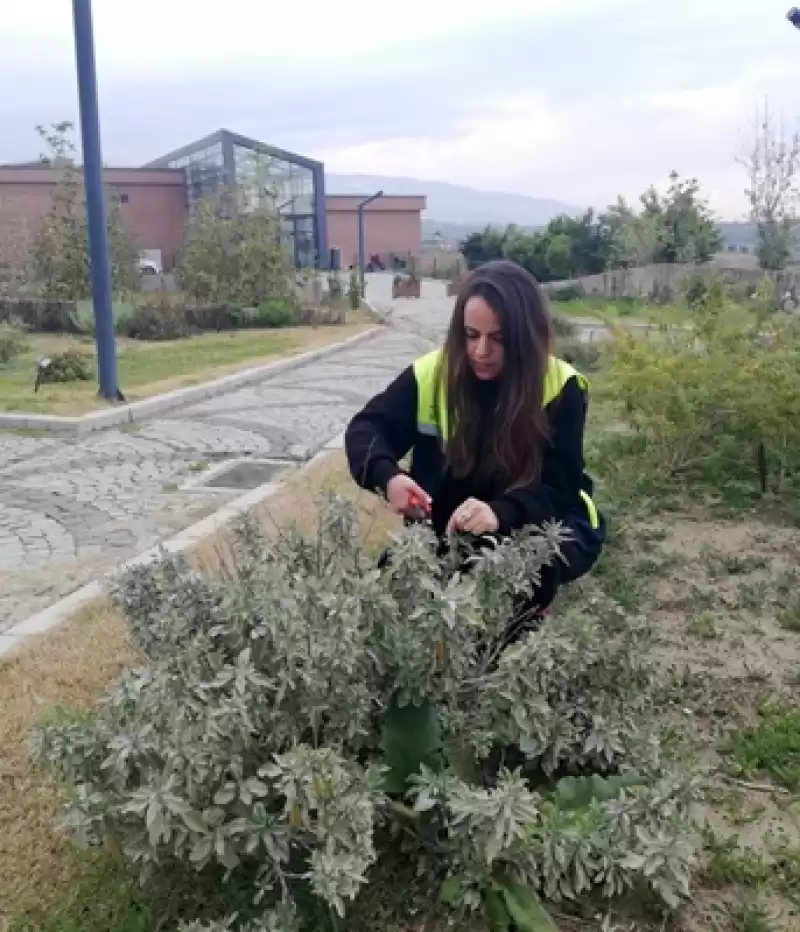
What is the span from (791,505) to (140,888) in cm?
435

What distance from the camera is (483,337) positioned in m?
2.69

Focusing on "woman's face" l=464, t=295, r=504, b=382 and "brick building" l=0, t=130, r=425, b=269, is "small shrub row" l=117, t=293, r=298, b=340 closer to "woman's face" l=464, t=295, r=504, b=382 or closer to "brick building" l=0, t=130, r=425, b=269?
"brick building" l=0, t=130, r=425, b=269

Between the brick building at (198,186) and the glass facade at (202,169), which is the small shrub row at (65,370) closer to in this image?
the brick building at (198,186)

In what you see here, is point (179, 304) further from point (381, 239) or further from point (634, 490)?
point (381, 239)

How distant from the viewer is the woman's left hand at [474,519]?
2484mm

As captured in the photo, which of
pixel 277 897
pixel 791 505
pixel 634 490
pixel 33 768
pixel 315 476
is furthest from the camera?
pixel 315 476

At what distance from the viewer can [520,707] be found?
7.48ft

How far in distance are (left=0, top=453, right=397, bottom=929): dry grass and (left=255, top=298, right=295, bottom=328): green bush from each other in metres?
16.6

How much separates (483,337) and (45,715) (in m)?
1.65

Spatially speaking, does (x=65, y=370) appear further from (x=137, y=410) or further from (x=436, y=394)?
(x=436, y=394)

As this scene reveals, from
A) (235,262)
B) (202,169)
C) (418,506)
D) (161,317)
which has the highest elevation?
(202,169)

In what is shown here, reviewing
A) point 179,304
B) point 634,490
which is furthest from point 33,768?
point 179,304

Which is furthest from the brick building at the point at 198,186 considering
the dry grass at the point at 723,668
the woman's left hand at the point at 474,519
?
the woman's left hand at the point at 474,519

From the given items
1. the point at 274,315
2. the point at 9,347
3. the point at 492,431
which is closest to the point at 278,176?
the point at 274,315
